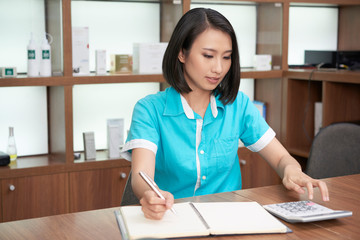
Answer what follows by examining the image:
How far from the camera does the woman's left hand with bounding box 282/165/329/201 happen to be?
1526 millimetres

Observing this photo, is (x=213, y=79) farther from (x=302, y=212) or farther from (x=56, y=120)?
(x=56, y=120)

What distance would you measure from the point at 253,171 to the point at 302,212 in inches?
81.7

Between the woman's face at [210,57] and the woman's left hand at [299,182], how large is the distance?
413 millimetres

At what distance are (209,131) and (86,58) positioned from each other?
4.17ft

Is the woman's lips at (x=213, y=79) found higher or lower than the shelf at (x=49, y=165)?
higher

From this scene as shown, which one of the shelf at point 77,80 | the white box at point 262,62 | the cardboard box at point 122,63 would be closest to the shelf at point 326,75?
the white box at point 262,62

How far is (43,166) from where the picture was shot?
2.84 meters

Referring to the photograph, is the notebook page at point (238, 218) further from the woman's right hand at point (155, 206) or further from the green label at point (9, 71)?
the green label at point (9, 71)

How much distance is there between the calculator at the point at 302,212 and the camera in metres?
1.37

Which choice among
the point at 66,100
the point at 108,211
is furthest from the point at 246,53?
the point at 108,211

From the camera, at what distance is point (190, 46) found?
187 cm

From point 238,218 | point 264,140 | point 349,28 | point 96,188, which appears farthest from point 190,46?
point 349,28

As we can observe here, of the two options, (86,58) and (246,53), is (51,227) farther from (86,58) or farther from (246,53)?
(246,53)

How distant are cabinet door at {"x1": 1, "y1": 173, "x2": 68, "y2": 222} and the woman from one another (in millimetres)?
1116
